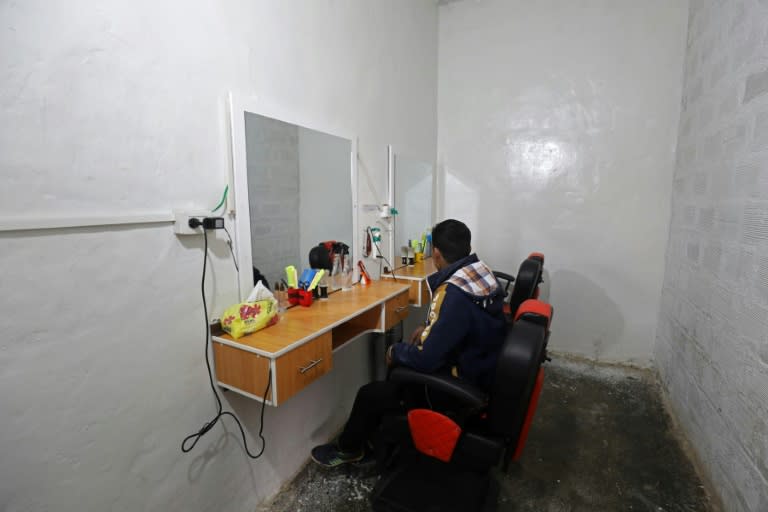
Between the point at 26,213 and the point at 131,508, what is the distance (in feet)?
3.00

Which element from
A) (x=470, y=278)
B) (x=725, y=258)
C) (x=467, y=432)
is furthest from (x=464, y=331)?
(x=725, y=258)

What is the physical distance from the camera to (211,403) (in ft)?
4.45

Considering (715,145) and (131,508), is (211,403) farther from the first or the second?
(715,145)

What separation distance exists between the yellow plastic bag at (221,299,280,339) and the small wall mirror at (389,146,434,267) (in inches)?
54.1

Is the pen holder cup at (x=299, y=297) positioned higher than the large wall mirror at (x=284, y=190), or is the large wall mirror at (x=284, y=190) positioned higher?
the large wall mirror at (x=284, y=190)

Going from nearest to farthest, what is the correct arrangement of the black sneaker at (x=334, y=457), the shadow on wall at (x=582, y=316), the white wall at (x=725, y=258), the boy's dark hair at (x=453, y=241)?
the white wall at (x=725, y=258), the boy's dark hair at (x=453, y=241), the black sneaker at (x=334, y=457), the shadow on wall at (x=582, y=316)

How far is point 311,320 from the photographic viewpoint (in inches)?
59.5

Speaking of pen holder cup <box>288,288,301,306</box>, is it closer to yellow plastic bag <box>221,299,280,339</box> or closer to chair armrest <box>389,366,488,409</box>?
yellow plastic bag <box>221,299,280,339</box>

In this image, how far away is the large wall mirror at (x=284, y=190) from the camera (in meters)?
1.44

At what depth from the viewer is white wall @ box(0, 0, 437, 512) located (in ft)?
2.91

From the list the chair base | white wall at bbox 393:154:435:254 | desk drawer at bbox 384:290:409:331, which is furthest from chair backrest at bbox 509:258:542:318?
white wall at bbox 393:154:435:254

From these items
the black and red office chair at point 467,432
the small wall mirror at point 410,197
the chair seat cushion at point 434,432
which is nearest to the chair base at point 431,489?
the black and red office chair at point 467,432

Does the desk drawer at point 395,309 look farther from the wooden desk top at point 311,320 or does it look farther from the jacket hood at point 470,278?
the jacket hood at point 470,278

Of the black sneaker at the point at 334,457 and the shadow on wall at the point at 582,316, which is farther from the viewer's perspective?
the shadow on wall at the point at 582,316
